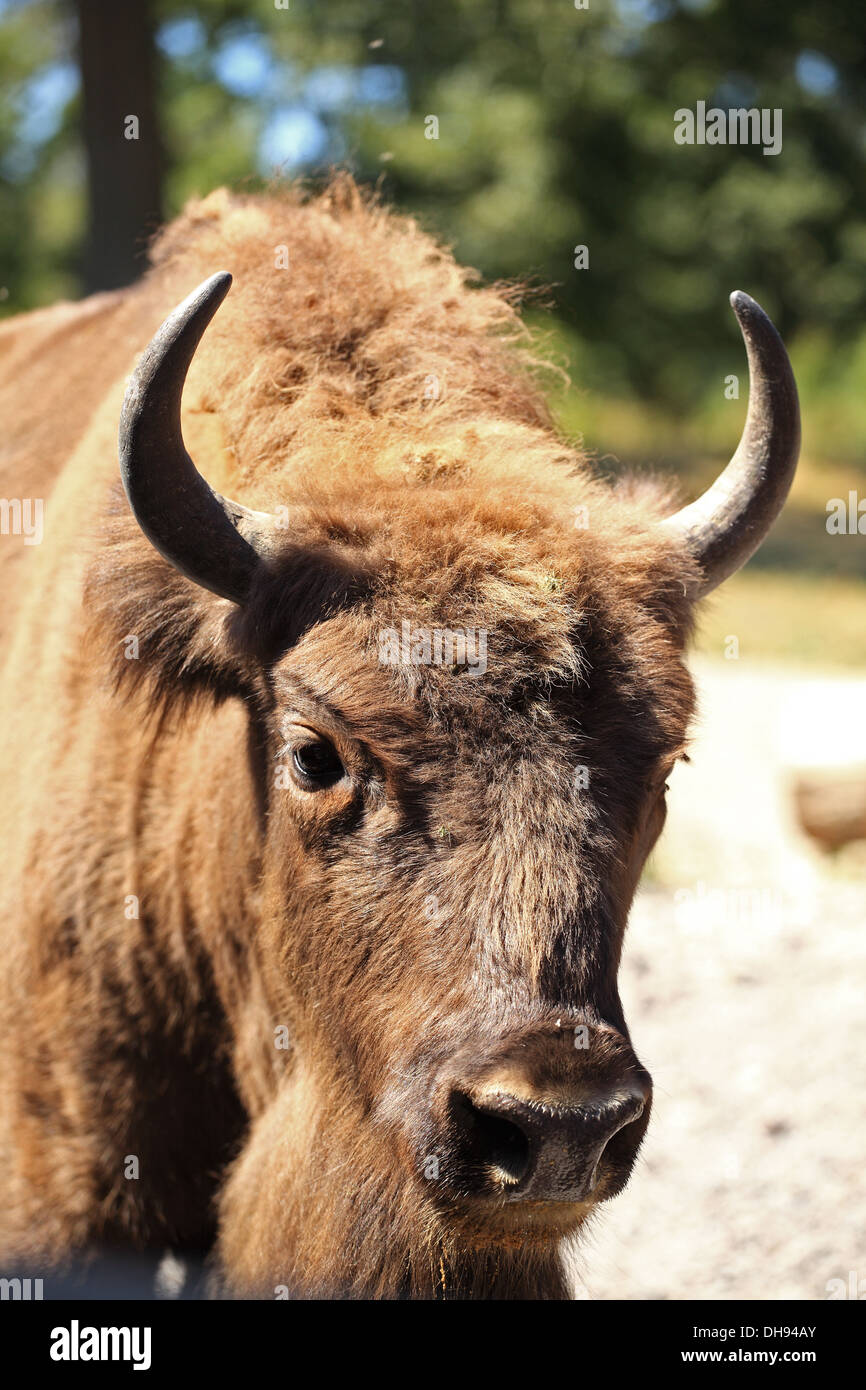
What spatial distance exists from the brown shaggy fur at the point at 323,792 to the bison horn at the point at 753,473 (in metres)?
0.14

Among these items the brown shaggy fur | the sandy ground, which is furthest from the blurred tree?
the brown shaggy fur

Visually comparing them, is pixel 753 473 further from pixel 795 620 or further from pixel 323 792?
pixel 795 620

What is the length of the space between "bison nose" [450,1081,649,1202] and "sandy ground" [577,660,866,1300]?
0.95 meters

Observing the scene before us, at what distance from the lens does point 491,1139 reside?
2572 millimetres

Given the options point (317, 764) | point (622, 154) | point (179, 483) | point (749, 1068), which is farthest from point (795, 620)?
point (179, 483)

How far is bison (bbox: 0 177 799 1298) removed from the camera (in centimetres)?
269

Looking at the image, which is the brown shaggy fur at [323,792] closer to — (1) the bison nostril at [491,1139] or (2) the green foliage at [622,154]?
(1) the bison nostril at [491,1139]

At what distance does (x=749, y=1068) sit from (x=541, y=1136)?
408 centimetres

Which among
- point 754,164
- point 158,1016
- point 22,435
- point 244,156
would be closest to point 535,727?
point 158,1016

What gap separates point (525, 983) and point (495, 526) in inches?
39.7

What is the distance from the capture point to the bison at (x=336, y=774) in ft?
8.84

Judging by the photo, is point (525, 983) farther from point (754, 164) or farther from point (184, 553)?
point (754, 164)

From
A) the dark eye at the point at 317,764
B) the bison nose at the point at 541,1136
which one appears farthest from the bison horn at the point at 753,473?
the bison nose at the point at 541,1136

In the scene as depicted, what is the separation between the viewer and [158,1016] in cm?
369
